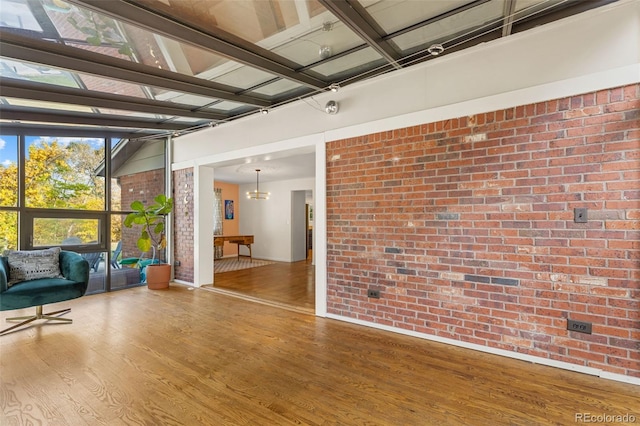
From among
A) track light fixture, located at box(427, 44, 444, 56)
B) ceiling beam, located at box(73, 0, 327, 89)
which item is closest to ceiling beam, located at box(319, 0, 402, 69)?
track light fixture, located at box(427, 44, 444, 56)

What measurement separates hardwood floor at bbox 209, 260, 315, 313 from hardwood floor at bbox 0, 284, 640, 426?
2.98 ft

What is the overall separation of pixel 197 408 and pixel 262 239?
6992 mm

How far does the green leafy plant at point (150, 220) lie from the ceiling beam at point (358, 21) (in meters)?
4.32

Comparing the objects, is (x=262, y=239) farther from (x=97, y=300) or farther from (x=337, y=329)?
(x=337, y=329)

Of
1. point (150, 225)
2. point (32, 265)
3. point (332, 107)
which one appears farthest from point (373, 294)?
point (150, 225)

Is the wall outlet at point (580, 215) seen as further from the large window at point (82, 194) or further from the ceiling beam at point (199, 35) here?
the large window at point (82, 194)

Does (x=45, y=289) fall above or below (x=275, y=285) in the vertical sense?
above

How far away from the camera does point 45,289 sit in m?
3.29

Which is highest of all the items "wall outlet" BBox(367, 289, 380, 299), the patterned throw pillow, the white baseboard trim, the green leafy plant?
the green leafy plant

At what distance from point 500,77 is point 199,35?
250 cm

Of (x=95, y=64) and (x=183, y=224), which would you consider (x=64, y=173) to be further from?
(x=95, y=64)

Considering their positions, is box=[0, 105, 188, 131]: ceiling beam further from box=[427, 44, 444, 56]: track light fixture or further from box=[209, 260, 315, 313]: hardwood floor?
box=[427, 44, 444, 56]: track light fixture

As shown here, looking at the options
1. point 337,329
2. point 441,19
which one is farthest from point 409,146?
point 337,329

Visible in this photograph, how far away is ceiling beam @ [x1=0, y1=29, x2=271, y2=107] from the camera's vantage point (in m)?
2.24
